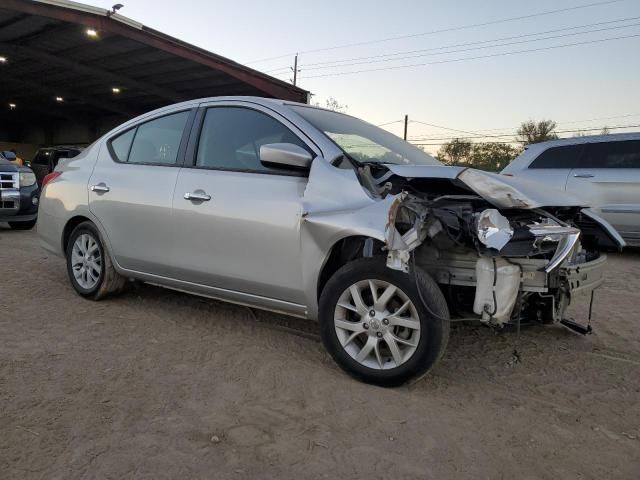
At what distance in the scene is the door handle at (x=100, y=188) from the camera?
14.3 feet

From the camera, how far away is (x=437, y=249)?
10.1 ft

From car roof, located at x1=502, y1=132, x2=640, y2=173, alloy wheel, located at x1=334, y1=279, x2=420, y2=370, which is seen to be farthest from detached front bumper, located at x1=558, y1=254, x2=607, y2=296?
car roof, located at x1=502, y1=132, x2=640, y2=173

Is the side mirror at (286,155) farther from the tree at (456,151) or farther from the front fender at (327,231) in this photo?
the tree at (456,151)

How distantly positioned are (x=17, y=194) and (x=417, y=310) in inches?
323

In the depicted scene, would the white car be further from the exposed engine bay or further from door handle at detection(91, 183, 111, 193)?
door handle at detection(91, 183, 111, 193)

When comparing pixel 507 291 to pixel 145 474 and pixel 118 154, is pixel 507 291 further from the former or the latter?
pixel 118 154

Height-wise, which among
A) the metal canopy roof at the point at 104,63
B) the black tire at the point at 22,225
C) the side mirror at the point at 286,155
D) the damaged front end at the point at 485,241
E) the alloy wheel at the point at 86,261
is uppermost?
the metal canopy roof at the point at 104,63

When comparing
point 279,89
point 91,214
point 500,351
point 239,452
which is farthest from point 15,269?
point 279,89

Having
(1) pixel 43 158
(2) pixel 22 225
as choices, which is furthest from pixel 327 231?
(1) pixel 43 158

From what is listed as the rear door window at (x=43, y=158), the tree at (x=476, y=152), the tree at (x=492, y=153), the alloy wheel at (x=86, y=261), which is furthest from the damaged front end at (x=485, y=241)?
the tree at (x=492, y=153)

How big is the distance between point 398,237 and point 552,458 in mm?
1248

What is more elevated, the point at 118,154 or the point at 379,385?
the point at 118,154

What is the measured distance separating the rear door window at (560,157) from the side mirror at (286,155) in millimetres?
6083

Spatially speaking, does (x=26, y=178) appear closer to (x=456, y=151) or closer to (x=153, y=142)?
(x=153, y=142)
